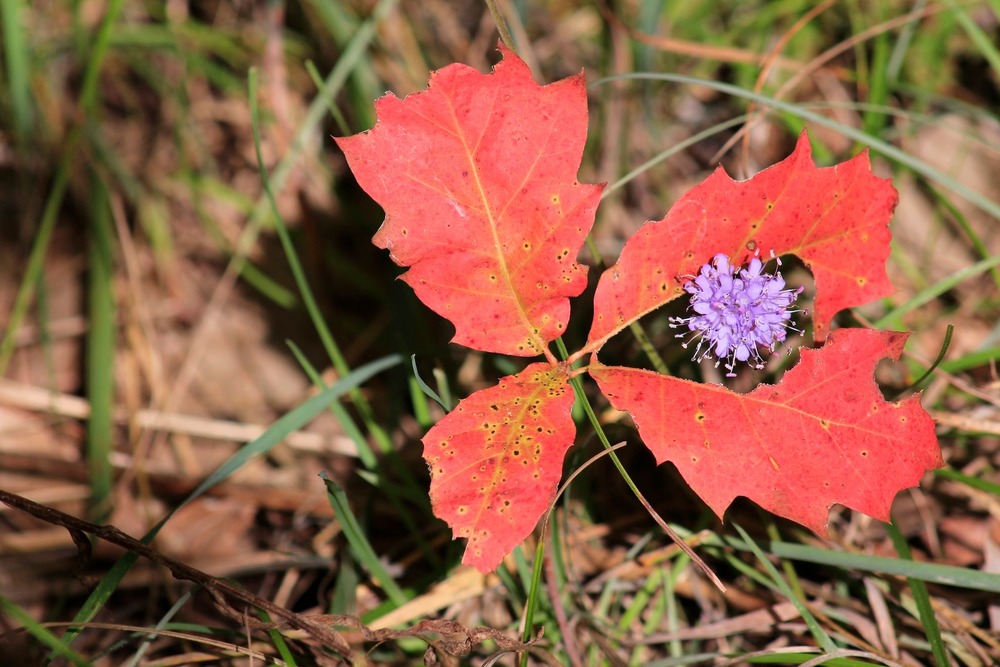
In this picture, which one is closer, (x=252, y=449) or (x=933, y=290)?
(x=252, y=449)

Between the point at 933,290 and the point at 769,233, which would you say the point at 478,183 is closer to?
the point at 769,233

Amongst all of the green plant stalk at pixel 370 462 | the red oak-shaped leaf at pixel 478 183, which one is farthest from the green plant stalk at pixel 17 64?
the red oak-shaped leaf at pixel 478 183

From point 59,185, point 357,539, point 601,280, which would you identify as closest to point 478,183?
point 601,280

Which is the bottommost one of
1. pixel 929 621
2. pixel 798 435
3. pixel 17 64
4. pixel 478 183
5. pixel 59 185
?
pixel 929 621

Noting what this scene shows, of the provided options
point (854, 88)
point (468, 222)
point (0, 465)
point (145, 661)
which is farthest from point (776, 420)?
point (0, 465)

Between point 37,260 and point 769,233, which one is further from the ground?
point 37,260

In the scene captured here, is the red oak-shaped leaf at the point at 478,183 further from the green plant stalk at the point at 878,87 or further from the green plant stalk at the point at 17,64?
the green plant stalk at the point at 17,64

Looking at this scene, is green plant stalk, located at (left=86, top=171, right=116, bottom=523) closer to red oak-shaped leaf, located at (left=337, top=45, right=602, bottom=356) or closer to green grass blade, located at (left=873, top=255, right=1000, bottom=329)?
red oak-shaped leaf, located at (left=337, top=45, right=602, bottom=356)
